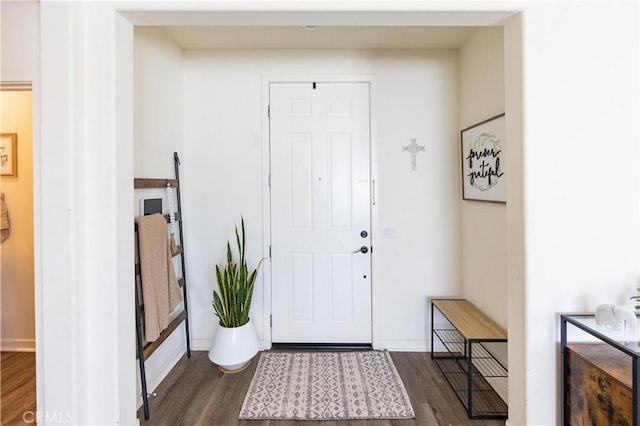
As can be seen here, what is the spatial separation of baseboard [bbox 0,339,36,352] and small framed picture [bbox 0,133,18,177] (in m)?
1.41

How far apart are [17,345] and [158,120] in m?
2.31

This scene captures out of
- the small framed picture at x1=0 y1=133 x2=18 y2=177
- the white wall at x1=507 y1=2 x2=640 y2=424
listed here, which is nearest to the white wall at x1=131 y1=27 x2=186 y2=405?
the small framed picture at x1=0 y1=133 x2=18 y2=177

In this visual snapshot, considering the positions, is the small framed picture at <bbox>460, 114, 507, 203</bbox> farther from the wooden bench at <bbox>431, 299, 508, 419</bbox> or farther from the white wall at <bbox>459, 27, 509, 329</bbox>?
the wooden bench at <bbox>431, 299, 508, 419</bbox>

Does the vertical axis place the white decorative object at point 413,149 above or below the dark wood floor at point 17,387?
above

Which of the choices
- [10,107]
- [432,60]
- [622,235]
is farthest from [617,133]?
[10,107]

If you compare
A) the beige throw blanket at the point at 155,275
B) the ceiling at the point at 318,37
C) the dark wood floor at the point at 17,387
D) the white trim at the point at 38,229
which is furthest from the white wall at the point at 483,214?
the dark wood floor at the point at 17,387

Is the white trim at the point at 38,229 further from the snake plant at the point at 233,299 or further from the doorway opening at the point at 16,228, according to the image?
the doorway opening at the point at 16,228

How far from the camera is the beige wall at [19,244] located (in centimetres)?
269

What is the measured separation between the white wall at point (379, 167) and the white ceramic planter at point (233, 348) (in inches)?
15.2

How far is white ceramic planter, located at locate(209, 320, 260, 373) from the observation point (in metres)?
2.27

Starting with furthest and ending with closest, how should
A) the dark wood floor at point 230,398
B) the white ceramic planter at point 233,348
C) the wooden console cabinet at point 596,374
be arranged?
1. the white ceramic planter at point 233,348
2. the dark wood floor at point 230,398
3. the wooden console cabinet at point 596,374

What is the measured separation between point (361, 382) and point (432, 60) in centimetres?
257

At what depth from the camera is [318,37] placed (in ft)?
7.97

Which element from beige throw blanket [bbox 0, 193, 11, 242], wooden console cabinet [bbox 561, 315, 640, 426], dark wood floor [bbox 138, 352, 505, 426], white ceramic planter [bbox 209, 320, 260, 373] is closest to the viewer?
wooden console cabinet [bbox 561, 315, 640, 426]
